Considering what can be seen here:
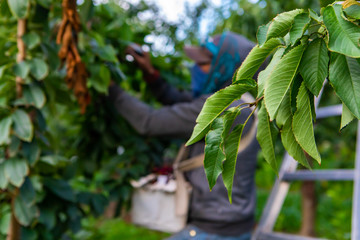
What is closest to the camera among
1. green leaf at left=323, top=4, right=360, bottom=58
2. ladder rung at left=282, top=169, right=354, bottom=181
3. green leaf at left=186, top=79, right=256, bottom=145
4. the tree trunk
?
green leaf at left=323, top=4, right=360, bottom=58

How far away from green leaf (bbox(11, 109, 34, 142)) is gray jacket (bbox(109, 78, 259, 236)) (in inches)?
18.5

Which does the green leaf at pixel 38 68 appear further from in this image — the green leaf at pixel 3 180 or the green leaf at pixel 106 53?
the green leaf at pixel 3 180

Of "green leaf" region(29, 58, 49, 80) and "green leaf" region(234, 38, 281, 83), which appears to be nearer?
"green leaf" region(234, 38, 281, 83)

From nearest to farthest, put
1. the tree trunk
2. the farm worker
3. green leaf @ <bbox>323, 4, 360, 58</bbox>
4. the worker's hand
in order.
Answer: green leaf @ <bbox>323, 4, 360, 58</bbox> → the farm worker → the worker's hand → the tree trunk

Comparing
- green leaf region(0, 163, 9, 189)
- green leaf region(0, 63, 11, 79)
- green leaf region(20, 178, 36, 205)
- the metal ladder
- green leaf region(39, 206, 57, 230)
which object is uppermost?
green leaf region(0, 63, 11, 79)

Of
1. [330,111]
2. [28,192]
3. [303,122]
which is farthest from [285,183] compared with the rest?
[303,122]

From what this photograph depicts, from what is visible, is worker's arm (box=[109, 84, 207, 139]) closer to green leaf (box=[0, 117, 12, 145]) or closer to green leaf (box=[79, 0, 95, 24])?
green leaf (box=[79, 0, 95, 24])

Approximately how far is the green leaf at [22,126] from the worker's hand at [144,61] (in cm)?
68

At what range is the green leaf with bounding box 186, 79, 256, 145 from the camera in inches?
23.5

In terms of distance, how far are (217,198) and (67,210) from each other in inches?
26.7

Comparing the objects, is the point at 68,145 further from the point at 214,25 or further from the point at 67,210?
the point at 214,25

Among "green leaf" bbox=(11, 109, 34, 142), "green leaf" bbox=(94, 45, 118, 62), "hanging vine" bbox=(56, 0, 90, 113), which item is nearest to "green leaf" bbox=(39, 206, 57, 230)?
"green leaf" bbox=(11, 109, 34, 142)

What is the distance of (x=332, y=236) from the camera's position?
166 inches

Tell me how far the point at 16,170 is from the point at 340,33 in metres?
1.19
